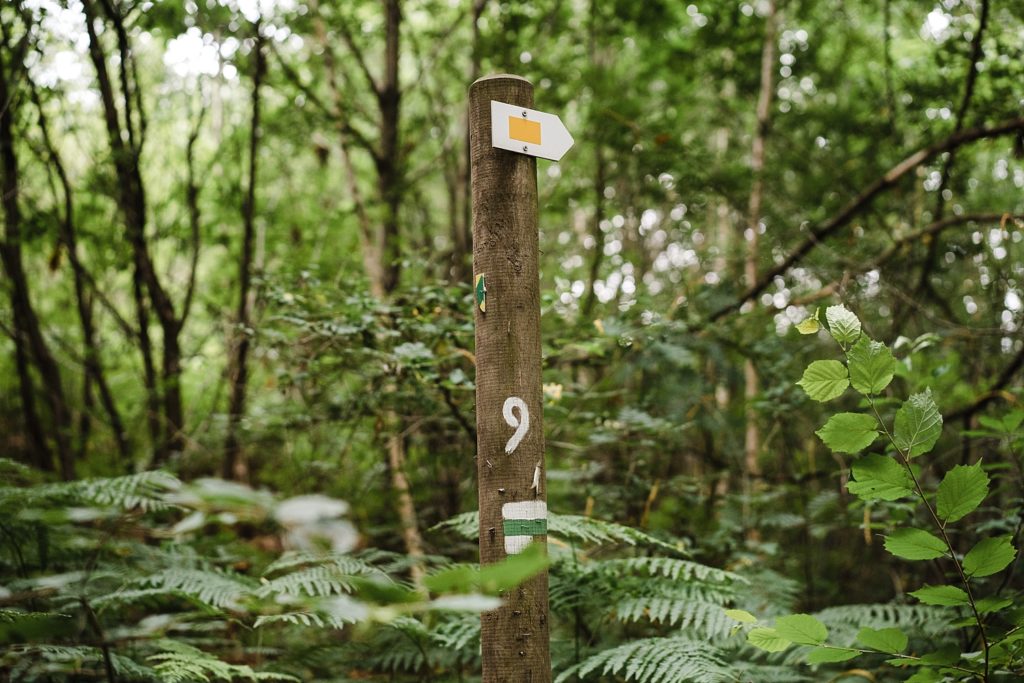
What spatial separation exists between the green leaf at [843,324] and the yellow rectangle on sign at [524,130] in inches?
46.7

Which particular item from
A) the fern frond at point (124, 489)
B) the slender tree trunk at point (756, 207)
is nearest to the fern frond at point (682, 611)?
the fern frond at point (124, 489)

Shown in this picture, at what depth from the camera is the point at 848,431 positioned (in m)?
2.35

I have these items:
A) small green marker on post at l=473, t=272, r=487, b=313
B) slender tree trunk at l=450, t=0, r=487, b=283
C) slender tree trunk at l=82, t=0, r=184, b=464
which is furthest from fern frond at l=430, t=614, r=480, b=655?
slender tree trunk at l=450, t=0, r=487, b=283

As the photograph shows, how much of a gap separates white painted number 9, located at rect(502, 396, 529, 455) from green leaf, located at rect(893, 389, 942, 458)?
1213 millimetres

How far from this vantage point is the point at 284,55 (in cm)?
836

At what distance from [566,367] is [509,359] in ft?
12.4

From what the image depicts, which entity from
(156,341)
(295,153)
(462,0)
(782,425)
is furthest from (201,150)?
(782,425)

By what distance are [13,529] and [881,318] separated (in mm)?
8030

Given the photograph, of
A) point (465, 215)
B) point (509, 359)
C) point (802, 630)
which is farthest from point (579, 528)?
point (465, 215)

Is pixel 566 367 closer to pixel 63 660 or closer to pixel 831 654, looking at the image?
pixel 831 654

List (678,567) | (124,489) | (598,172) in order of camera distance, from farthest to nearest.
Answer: (598,172) < (124,489) < (678,567)

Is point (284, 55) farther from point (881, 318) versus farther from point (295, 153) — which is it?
point (881, 318)

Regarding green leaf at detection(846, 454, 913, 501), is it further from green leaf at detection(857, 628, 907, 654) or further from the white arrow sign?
the white arrow sign

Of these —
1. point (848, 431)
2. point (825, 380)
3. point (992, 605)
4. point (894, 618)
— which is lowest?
point (894, 618)
